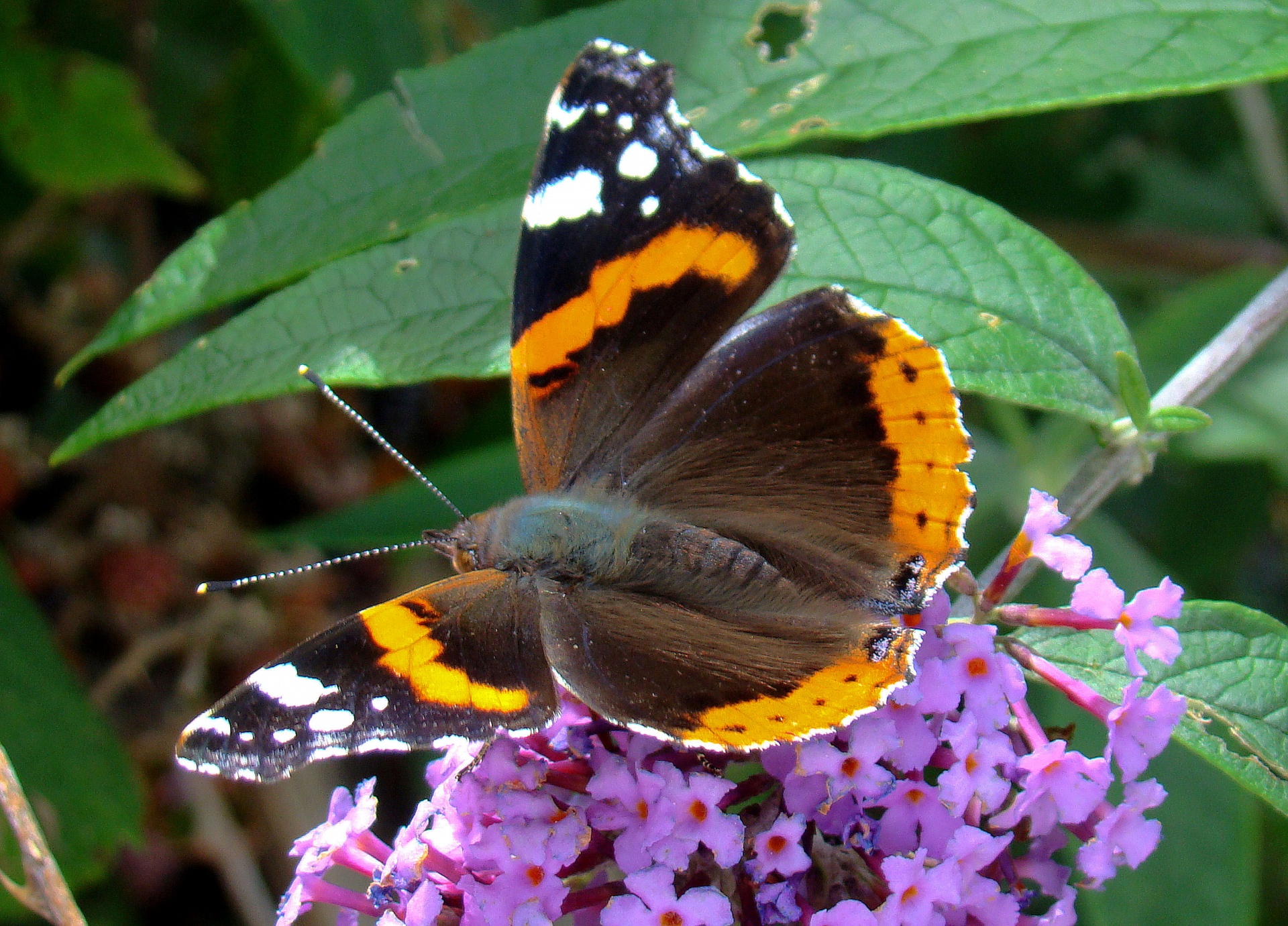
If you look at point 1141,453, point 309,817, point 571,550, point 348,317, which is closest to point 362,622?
point 571,550

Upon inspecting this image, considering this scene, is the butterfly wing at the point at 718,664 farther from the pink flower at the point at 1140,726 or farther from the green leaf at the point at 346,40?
the green leaf at the point at 346,40

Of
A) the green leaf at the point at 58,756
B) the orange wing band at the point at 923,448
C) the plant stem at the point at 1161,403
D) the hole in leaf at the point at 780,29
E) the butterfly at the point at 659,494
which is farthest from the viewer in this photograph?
the green leaf at the point at 58,756

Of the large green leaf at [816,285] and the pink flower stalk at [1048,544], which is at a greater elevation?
the large green leaf at [816,285]

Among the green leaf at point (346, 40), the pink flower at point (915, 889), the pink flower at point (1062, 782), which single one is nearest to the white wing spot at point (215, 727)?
the pink flower at point (915, 889)

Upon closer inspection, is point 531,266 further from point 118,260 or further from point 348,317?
point 118,260

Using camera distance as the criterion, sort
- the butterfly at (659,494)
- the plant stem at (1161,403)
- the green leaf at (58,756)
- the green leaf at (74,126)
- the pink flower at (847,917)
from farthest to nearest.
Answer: the green leaf at (74,126)
the green leaf at (58,756)
the plant stem at (1161,403)
the butterfly at (659,494)
the pink flower at (847,917)

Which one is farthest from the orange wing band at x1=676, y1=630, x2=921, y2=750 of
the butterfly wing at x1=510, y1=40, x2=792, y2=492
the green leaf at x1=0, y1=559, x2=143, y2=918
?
the green leaf at x1=0, y1=559, x2=143, y2=918
